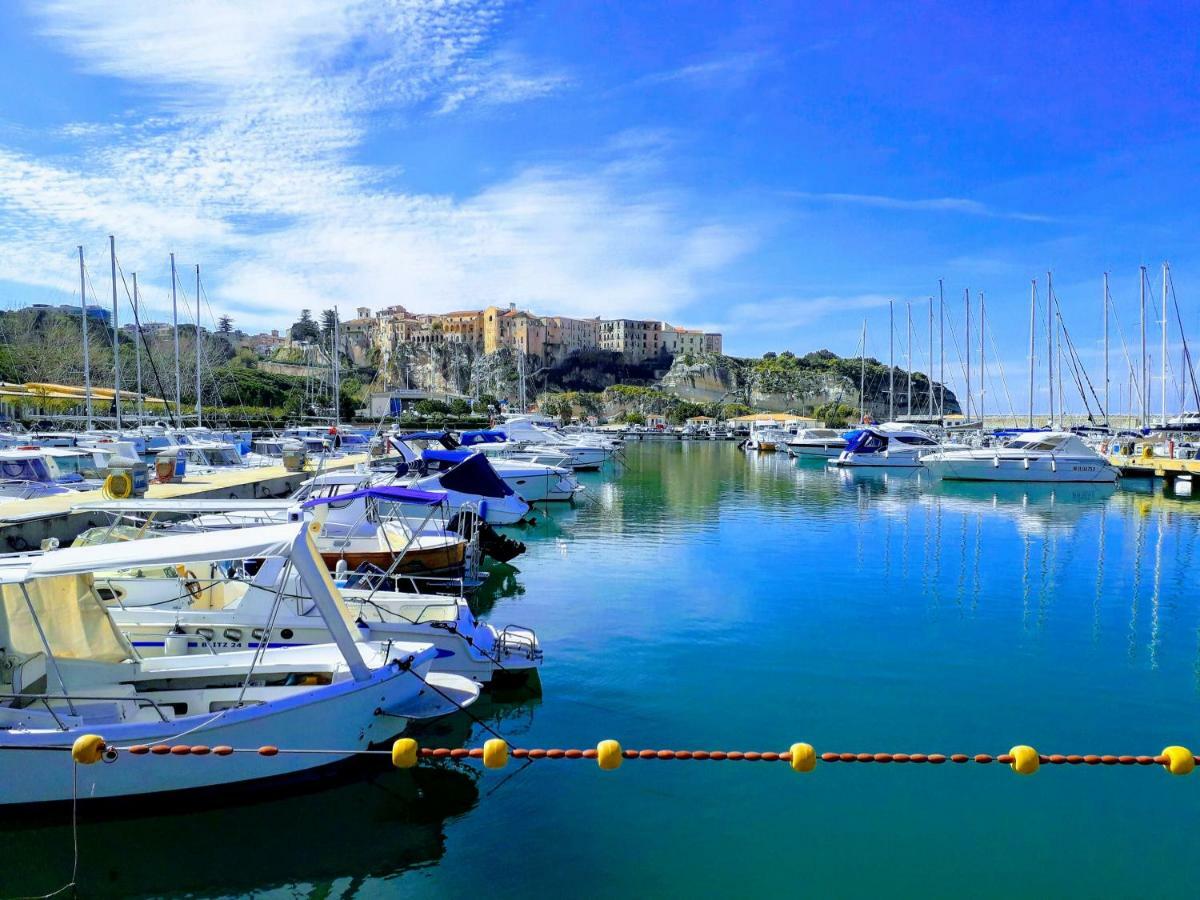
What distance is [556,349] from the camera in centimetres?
18938

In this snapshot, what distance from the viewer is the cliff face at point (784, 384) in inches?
6703

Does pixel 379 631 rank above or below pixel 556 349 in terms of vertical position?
below

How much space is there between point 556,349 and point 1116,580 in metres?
171

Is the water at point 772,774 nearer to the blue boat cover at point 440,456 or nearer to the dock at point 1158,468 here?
the blue boat cover at point 440,456

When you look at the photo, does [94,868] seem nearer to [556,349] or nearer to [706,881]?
[706,881]

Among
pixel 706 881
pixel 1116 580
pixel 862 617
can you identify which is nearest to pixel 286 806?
pixel 706 881

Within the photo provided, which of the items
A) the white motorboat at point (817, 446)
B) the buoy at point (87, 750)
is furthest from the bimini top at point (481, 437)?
the buoy at point (87, 750)

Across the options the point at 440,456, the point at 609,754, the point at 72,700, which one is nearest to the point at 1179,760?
the point at 609,754

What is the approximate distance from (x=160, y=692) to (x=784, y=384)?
16720cm

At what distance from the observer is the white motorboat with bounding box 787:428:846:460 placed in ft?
244

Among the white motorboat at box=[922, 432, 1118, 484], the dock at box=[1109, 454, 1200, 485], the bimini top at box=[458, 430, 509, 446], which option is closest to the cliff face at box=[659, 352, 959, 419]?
the dock at box=[1109, 454, 1200, 485]

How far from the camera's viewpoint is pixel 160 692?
376 inches

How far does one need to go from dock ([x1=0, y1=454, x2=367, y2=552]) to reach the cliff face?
14200 cm

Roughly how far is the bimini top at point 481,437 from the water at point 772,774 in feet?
92.8
